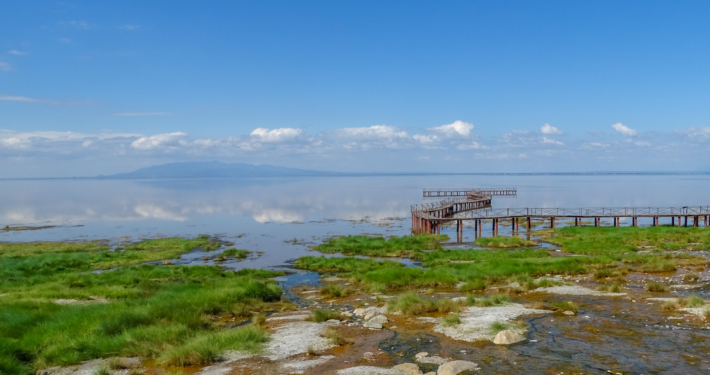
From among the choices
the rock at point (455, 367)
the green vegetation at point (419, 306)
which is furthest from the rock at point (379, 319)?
the rock at point (455, 367)

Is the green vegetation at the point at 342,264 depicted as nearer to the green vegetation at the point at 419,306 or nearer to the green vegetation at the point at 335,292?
the green vegetation at the point at 335,292

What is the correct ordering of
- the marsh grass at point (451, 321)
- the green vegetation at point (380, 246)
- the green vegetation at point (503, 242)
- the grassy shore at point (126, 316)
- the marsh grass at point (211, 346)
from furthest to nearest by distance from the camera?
1. the green vegetation at point (503, 242)
2. the green vegetation at point (380, 246)
3. the marsh grass at point (451, 321)
4. the grassy shore at point (126, 316)
5. the marsh grass at point (211, 346)

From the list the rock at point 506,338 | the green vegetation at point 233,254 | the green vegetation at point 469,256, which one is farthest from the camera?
the green vegetation at point 233,254

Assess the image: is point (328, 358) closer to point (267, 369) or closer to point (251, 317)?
point (267, 369)

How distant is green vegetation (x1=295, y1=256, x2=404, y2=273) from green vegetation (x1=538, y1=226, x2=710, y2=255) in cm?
1694

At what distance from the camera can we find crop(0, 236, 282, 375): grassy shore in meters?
13.5

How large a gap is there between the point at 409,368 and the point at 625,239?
3955cm

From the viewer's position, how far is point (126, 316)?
1642cm

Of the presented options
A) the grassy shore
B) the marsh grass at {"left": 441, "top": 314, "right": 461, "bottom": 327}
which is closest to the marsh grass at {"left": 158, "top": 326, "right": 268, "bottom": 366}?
the grassy shore

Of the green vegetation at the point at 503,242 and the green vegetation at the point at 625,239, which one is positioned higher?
the green vegetation at the point at 625,239

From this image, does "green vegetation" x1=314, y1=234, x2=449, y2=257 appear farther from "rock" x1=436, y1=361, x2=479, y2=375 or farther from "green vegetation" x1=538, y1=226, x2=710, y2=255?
"rock" x1=436, y1=361, x2=479, y2=375

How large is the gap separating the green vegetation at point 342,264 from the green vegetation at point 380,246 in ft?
19.4

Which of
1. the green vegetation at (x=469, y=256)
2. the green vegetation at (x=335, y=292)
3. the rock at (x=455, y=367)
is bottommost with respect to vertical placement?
the green vegetation at (x=469, y=256)

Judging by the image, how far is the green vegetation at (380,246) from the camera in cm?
4144
